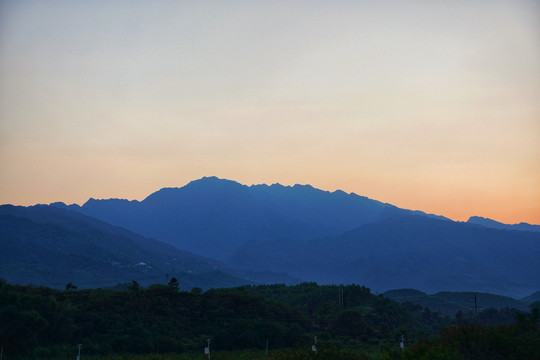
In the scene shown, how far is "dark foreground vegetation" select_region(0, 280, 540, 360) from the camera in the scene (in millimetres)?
55344

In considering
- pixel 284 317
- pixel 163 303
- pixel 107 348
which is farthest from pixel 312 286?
pixel 107 348

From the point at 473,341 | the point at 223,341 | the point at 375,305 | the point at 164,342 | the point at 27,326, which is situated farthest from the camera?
the point at 375,305

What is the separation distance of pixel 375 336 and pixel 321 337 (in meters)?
12.4

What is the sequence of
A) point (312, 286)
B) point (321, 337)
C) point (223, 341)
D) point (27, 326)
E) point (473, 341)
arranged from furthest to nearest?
point (312, 286), point (321, 337), point (223, 341), point (27, 326), point (473, 341)

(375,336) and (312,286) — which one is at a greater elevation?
(312,286)

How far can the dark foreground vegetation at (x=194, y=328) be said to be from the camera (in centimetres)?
5534

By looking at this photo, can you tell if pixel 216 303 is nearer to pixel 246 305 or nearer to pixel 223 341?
pixel 246 305

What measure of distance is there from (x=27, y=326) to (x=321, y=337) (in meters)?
46.6

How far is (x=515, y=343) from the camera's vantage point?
45812 millimetres

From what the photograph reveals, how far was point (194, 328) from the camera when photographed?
9025cm

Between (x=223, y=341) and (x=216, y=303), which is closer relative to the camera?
(x=223, y=341)

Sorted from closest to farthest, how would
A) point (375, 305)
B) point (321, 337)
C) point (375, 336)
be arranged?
point (321, 337) → point (375, 336) → point (375, 305)

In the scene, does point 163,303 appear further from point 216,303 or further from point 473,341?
point 473,341

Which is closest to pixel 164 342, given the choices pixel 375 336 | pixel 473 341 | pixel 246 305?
pixel 246 305
